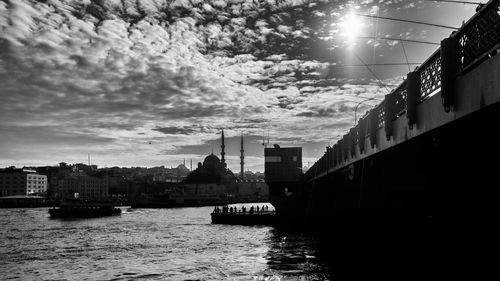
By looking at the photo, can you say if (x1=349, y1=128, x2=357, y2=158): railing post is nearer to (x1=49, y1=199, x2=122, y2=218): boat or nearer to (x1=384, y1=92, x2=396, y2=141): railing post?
(x1=384, y1=92, x2=396, y2=141): railing post

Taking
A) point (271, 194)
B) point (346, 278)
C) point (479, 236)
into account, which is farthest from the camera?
point (271, 194)

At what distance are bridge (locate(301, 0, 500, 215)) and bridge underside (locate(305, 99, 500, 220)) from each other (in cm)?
2

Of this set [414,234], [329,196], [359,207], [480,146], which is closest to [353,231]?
[359,207]

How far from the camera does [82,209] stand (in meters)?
124

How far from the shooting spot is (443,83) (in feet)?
37.2

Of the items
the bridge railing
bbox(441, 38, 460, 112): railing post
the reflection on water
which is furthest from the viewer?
the reflection on water

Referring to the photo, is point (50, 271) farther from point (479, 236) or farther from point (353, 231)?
point (479, 236)

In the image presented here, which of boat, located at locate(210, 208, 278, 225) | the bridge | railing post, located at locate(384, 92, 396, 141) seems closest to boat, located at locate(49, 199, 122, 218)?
boat, located at locate(210, 208, 278, 225)

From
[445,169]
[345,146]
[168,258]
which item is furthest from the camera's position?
[168,258]

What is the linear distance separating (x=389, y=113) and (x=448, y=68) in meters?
5.43

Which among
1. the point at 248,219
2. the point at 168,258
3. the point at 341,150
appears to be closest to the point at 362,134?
the point at 341,150

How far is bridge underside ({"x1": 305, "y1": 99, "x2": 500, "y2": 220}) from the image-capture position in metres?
12.1

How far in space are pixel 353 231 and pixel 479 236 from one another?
2841cm

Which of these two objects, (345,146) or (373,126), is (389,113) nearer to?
(373,126)
